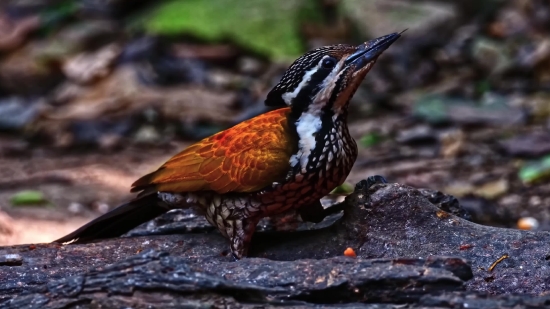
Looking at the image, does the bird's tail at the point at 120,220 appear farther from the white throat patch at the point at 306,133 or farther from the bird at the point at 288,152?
the white throat patch at the point at 306,133

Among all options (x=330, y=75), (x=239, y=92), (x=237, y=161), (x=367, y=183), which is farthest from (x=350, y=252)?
(x=239, y=92)

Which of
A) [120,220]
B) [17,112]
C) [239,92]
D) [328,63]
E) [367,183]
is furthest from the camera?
[17,112]

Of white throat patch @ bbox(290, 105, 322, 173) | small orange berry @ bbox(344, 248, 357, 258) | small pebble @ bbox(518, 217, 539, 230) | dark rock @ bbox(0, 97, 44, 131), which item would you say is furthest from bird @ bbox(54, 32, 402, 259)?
dark rock @ bbox(0, 97, 44, 131)

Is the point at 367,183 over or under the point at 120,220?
under

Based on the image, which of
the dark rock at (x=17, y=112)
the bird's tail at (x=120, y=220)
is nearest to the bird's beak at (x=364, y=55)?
the bird's tail at (x=120, y=220)

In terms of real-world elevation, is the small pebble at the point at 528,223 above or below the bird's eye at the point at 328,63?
below

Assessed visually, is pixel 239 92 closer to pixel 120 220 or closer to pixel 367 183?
pixel 120 220
